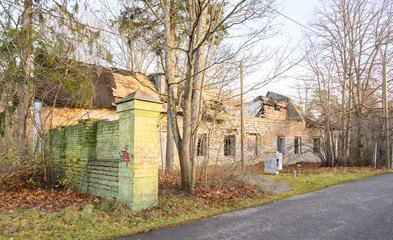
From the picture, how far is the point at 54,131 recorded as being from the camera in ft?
34.1

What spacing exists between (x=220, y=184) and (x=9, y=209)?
5.61 metres

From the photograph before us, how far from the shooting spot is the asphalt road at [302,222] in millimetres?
4586

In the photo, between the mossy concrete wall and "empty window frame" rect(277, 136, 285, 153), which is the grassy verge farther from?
"empty window frame" rect(277, 136, 285, 153)

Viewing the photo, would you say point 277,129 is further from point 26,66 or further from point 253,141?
point 26,66

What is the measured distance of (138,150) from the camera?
6020mm

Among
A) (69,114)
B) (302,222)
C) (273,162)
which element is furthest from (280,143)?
(302,222)

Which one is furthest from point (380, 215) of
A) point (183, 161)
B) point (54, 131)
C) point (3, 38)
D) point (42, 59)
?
point (3, 38)

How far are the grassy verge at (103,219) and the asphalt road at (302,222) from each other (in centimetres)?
39

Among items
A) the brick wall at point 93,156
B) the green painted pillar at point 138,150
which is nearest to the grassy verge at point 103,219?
the green painted pillar at point 138,150

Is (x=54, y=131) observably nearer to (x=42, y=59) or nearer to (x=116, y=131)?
(x=42, y=59)

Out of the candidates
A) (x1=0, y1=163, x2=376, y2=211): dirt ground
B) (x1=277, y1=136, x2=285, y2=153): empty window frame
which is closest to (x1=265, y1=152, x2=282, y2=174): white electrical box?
(x1=0, y1=163, x2=376, y2=211): dirt ground

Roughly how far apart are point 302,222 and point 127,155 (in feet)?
13.7

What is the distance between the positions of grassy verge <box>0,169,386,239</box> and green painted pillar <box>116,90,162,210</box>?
1.16ft

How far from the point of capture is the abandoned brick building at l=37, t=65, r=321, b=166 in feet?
38.5
